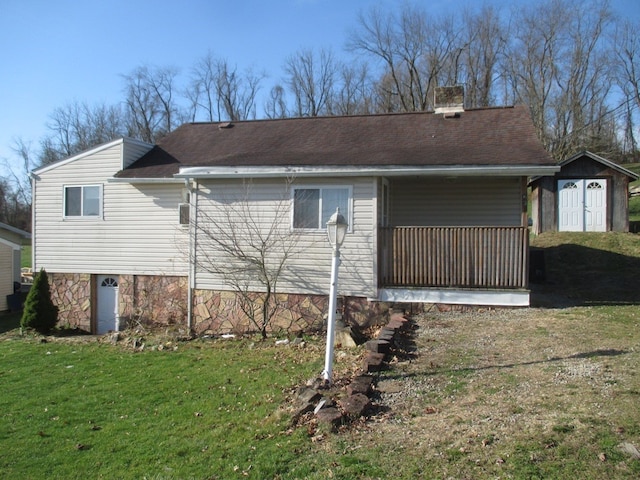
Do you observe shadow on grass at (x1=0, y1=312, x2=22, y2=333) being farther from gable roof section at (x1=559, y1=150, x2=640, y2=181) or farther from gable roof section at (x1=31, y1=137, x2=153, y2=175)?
gable roof section at (x1=559, y1=150, x2=640, y2=181)

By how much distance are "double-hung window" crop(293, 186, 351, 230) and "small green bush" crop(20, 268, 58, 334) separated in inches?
283

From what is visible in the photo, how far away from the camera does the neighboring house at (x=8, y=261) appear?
65.6 feet

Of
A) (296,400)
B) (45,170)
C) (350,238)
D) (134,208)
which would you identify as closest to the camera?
(296,400)

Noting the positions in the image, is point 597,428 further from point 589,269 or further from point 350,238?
point 589,269

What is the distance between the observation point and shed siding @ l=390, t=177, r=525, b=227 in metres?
11.1

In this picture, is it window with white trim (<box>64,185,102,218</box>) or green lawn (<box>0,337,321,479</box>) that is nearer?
green lawn (<box>0,337,321,479</box>)

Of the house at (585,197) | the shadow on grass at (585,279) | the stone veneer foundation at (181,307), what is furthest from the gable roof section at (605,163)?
the stone veneer foundation at (181,307)

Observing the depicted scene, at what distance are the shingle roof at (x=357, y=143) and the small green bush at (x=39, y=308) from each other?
11.4 ft

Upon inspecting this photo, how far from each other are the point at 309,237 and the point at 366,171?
184 cm

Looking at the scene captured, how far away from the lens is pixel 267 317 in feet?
34.8

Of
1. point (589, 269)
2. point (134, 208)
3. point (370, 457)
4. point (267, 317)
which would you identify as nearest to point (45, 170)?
point (134, 208)

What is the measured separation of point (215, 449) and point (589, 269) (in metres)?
12.8

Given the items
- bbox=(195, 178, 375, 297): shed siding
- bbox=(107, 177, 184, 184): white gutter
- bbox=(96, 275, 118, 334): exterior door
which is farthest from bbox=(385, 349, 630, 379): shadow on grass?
bbox=(96, 275, 118, 334): exterior door

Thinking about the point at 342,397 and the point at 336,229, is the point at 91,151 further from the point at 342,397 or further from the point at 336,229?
the point at 342,397
